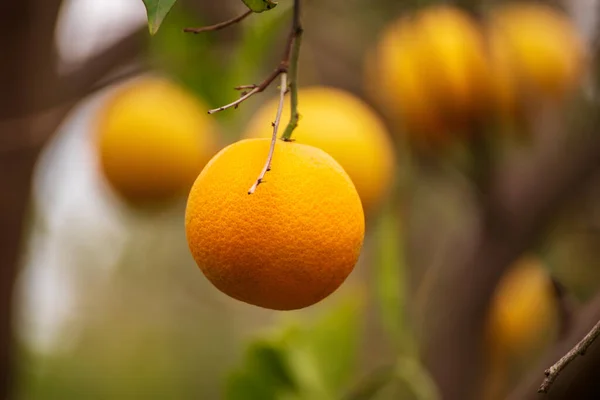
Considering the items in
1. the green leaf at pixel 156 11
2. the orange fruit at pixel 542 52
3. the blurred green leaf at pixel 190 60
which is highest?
the green leaf at pixel 156 11

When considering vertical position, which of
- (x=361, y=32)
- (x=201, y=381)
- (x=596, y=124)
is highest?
(x=361, y=32)

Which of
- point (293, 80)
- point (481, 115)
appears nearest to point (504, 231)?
point (481, 115)

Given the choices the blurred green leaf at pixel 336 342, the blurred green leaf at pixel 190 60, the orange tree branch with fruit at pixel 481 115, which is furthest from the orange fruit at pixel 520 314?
the blurred green leaf at pixel 190 60

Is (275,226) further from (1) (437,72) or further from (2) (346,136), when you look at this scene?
(1) (437,72)

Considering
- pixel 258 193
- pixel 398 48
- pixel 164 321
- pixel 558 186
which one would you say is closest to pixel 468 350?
pixel 558 186

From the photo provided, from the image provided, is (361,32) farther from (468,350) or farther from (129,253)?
(129,253)

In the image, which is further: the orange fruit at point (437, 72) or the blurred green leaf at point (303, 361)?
the orange fruit at point (437, 72)

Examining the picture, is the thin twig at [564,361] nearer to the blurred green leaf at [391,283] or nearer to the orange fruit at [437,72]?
the blurred green leaf at [391,283]
